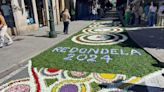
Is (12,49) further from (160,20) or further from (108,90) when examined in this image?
(160,20)

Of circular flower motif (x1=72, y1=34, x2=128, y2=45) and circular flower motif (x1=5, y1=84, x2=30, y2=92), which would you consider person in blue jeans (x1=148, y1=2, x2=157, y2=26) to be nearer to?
circular flower motif (x1=72, y1=34, x2=128, y2=45)

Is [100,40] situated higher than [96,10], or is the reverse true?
[96,10]

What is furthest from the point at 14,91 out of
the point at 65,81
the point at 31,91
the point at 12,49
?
the point at 12,49

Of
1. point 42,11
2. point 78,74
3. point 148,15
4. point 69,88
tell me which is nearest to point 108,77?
point 78,74

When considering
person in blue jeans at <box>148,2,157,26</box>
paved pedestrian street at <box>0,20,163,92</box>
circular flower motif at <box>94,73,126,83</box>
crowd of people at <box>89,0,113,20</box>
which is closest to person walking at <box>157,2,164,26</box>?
person in blue jeans at <box>148,2,157,26</box>

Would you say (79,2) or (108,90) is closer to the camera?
(108,90)

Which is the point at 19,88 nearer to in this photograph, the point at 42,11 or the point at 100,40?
the point at 100,40

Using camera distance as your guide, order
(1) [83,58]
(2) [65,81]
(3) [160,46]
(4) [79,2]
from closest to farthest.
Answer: (2) [65,81] → (1) [83,58] → (3) [160,46] → (4) [79,2]

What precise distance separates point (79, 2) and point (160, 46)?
21168mm

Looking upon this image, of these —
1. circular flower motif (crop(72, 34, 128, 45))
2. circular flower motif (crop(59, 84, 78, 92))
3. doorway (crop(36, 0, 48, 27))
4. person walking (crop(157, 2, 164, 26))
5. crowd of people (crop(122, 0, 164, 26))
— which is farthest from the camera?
doorway (crop(36, 0, 48, 27))

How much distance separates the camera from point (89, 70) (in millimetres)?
6578

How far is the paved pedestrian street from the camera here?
552 centimetres

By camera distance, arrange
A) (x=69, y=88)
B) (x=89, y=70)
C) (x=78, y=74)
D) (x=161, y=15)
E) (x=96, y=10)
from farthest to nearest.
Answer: (x=96, y=10) < (x=161, y=15) < (x=89, y=70) < (x=78, y=74) < (x=69, y=88)

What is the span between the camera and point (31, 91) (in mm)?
5367
